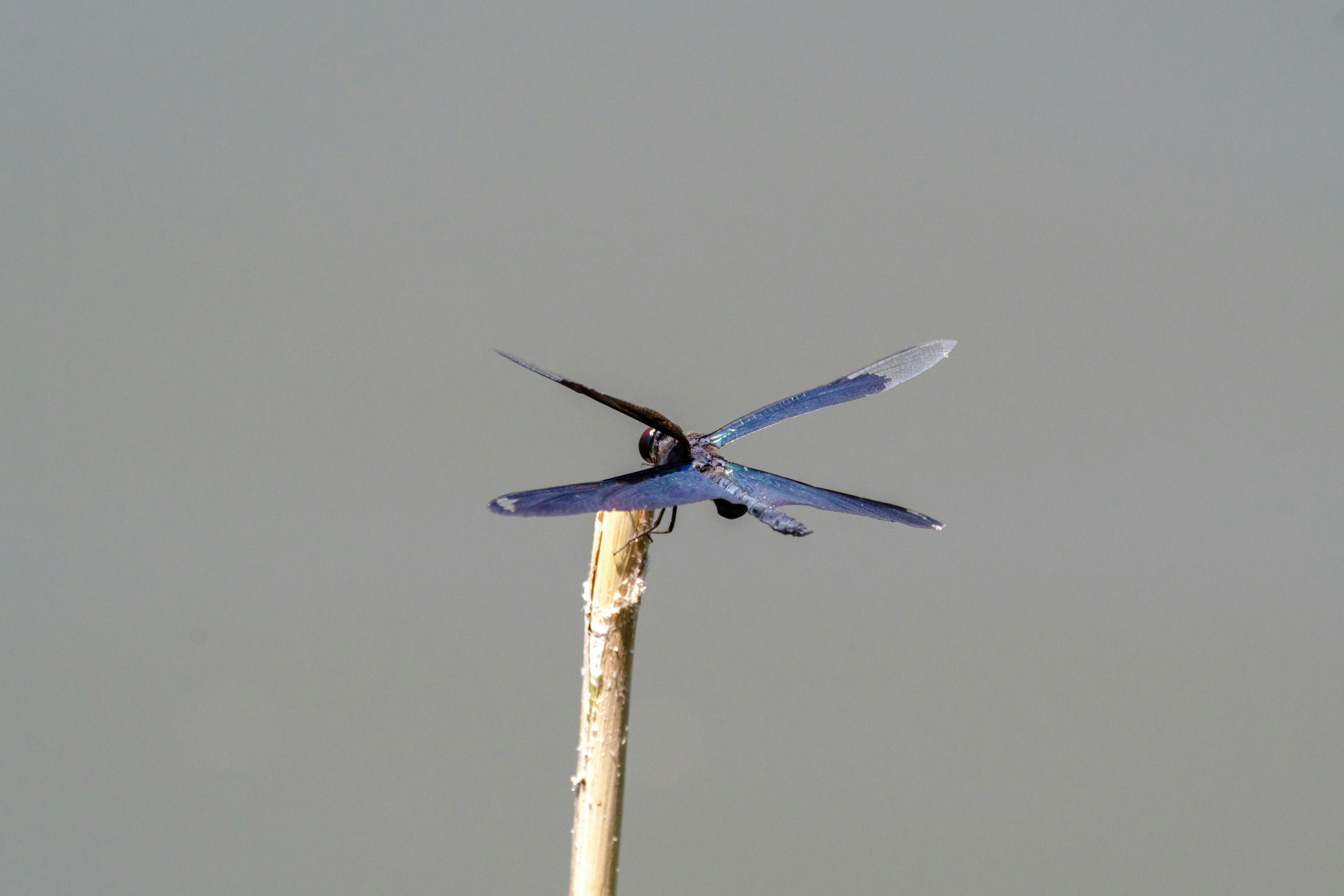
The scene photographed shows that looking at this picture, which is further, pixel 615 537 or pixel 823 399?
pixel 823 399

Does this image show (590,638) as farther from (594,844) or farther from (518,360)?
(518,360)

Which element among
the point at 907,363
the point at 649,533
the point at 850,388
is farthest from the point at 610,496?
the point at 907,363

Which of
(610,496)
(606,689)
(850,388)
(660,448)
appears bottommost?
(606,689)

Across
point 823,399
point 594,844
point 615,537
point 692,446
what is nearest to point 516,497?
point 615,537

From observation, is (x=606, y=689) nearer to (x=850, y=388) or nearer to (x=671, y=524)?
(x=671, y=524)

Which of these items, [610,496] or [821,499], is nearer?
[610,496]

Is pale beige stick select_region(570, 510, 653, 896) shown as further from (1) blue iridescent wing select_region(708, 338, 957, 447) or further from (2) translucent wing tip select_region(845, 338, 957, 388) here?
(2) translucent wing tip select_region(845, 338, 957, 388)
